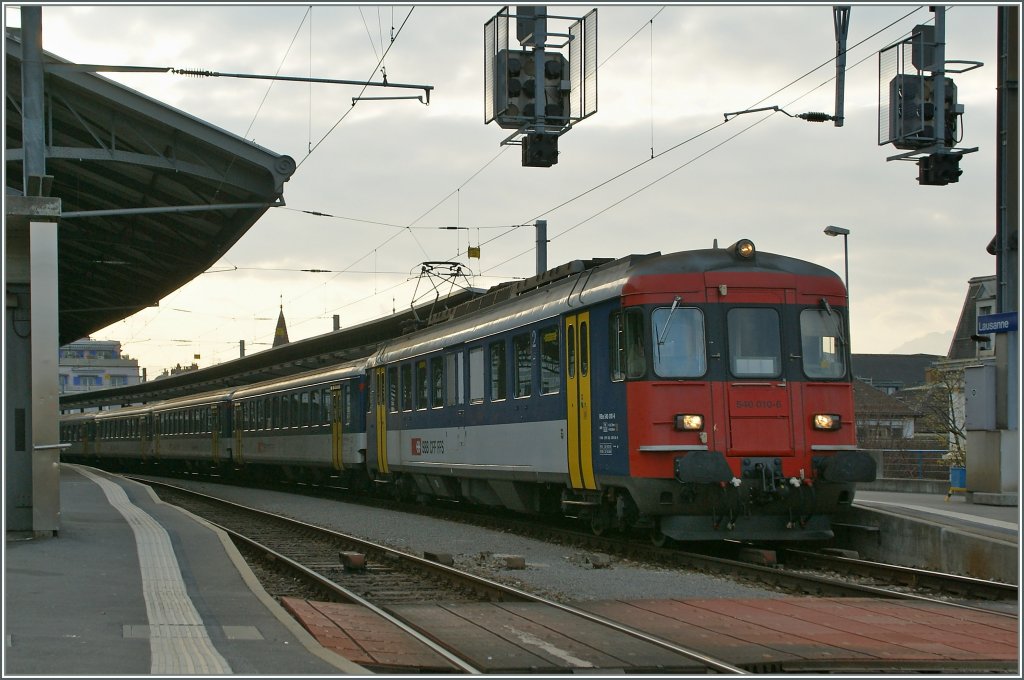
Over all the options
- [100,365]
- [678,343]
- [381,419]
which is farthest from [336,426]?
[100,365]

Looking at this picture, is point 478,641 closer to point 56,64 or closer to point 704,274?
point 704,274

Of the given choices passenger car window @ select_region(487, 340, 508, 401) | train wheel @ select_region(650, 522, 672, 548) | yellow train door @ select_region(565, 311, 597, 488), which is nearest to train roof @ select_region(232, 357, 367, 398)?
passenger car window @ select_region(487, 340, 508, 401)

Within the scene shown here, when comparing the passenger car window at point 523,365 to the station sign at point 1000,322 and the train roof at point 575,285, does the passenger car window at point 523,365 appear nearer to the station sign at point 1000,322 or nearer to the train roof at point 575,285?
the train roof at point 575,285

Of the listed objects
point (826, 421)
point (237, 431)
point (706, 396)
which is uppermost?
point (706, 396)

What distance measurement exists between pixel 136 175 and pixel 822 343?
15.1 m

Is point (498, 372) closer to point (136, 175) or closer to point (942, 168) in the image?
point (942, 168)

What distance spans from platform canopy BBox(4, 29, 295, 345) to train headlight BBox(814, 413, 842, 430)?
8777 millimetres

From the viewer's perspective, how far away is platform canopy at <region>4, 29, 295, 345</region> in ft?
66.0

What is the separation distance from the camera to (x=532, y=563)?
534 inches

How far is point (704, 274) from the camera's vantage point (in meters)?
13.8

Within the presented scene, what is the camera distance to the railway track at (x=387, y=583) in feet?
26.3

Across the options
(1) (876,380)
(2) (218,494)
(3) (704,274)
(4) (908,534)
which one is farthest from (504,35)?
(1) (876,380)

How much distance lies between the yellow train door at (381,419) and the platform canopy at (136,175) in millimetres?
3875

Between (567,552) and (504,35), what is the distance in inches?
225
